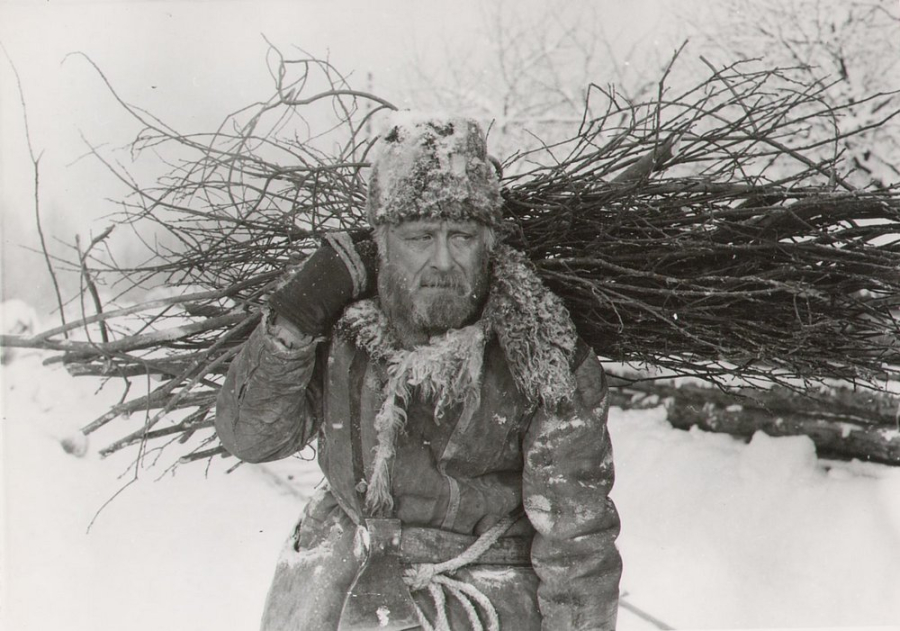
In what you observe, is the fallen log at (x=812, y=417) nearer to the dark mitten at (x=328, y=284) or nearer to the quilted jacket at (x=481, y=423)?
the quilted jacket at (x=481, y=423)

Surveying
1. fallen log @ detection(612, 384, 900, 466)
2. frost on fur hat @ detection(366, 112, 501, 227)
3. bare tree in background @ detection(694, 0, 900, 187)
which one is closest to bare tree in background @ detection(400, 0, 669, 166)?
bare tree in background @ detection(694, 0, 900, 187)

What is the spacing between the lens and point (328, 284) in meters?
1.85

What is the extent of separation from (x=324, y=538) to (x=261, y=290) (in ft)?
2.31

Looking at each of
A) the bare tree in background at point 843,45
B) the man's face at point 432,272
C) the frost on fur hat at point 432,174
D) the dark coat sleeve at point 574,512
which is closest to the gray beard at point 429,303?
the man's face at point 432,272

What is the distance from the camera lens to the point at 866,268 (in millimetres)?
1954

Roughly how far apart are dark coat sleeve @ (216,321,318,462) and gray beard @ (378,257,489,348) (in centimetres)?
21

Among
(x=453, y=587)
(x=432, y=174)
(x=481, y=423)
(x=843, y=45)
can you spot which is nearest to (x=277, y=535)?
(x=453, y=587)

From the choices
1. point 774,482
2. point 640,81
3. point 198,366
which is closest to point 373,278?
point 198,366

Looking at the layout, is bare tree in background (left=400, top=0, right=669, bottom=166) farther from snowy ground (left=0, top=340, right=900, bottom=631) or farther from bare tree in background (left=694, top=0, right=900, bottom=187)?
snowy ground (left=0, top=340, right=900, bottom=631)

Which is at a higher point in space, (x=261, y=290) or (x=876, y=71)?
(x=876, y=71)

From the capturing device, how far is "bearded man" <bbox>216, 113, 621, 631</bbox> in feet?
6.07

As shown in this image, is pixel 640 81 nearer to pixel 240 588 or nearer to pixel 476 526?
pixel 240 588

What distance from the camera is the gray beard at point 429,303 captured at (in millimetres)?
1840

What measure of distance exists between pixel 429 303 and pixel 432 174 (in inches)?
11.2
